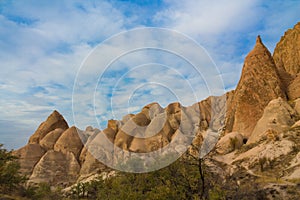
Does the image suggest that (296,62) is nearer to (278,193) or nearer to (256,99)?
(256,99)

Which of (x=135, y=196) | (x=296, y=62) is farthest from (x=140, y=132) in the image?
(x=135, y=196)

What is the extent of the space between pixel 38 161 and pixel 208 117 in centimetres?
3924

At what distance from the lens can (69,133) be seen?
200ft

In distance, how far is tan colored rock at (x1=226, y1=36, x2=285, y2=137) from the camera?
36375 millimetres

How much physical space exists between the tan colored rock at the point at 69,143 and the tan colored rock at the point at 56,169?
1565 mm

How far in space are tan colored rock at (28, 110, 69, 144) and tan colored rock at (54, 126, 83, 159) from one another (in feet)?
26.6

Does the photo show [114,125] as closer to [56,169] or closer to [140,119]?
[140,119]

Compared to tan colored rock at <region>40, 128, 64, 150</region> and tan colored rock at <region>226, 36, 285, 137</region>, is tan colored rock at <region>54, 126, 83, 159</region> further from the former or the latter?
tan colored rock at <region>226, 36, 285, 137</region>

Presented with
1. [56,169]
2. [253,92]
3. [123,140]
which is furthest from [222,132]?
[56,169]

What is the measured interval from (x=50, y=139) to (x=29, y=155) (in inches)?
269

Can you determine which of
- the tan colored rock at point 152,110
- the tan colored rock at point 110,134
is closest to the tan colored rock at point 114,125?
the tan colored rock at point 110,134

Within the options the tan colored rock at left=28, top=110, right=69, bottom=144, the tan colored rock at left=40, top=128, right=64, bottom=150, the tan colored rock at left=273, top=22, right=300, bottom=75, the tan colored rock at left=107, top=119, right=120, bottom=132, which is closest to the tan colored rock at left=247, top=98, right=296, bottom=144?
the tan colored rock at left=273, top=22, right=300, bottom=75

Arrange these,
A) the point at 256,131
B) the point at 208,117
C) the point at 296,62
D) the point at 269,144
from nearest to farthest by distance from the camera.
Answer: the point at 269,144
the point at 256,131
the point at 296,62
the point at 208,117

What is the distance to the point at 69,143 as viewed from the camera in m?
58.8
